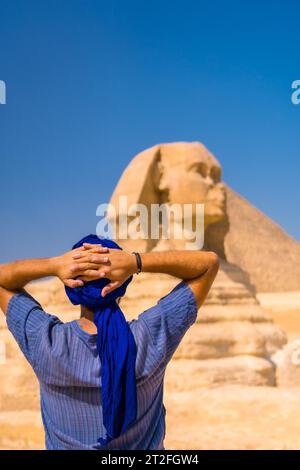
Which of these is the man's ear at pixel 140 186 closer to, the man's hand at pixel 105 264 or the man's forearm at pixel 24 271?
the man's forearm at pixel 24 271

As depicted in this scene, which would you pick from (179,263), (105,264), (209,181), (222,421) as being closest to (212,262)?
(179,263)

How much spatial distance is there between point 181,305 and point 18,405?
24.3 ft

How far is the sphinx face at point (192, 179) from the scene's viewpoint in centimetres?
997

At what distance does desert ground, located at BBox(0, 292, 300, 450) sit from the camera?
604 cm

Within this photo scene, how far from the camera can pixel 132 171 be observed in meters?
10.4

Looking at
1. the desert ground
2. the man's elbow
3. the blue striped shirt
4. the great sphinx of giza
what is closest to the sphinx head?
the great sphinx of giza

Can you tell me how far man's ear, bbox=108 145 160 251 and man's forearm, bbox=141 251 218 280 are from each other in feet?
24.8

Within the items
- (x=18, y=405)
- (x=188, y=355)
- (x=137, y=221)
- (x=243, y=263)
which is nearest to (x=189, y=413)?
(x=188, y=355)

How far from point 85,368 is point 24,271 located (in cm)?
38

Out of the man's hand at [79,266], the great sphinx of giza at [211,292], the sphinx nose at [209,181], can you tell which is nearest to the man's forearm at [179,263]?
the man's hand at [79,266]

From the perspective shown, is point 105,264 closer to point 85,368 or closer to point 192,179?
point 85,368

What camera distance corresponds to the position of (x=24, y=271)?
199cm
